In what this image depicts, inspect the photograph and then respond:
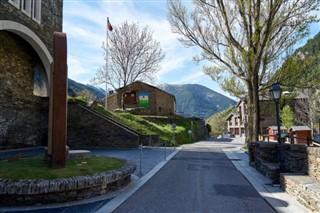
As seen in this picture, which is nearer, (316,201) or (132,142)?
(316,201)

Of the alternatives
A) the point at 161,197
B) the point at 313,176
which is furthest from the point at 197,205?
the point at 313,176

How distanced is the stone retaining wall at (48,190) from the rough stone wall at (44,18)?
12278 millimetres

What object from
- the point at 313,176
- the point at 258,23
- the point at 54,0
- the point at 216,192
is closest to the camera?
the point at 313,176

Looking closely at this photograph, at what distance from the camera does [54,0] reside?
1977cm

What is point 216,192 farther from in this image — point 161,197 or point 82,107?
point 82,107

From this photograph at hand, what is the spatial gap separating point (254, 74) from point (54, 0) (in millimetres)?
15770

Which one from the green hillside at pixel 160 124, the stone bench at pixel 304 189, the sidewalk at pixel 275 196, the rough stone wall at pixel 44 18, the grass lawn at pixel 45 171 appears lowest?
the sidewalk at pixel 275 196

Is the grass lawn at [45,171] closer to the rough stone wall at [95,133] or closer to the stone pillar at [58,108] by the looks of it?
the stone pillar at [58,108]

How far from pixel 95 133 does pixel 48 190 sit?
600 inches

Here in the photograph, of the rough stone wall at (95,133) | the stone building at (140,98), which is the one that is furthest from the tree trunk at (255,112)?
the stone building at (140,98)

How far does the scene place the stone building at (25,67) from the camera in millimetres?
15442

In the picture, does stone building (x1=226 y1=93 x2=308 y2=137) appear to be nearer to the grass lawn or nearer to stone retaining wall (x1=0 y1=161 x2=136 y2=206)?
the grass lawn

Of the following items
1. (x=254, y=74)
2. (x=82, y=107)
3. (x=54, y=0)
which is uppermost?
(x=54, y=0)

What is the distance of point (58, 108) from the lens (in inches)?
273
